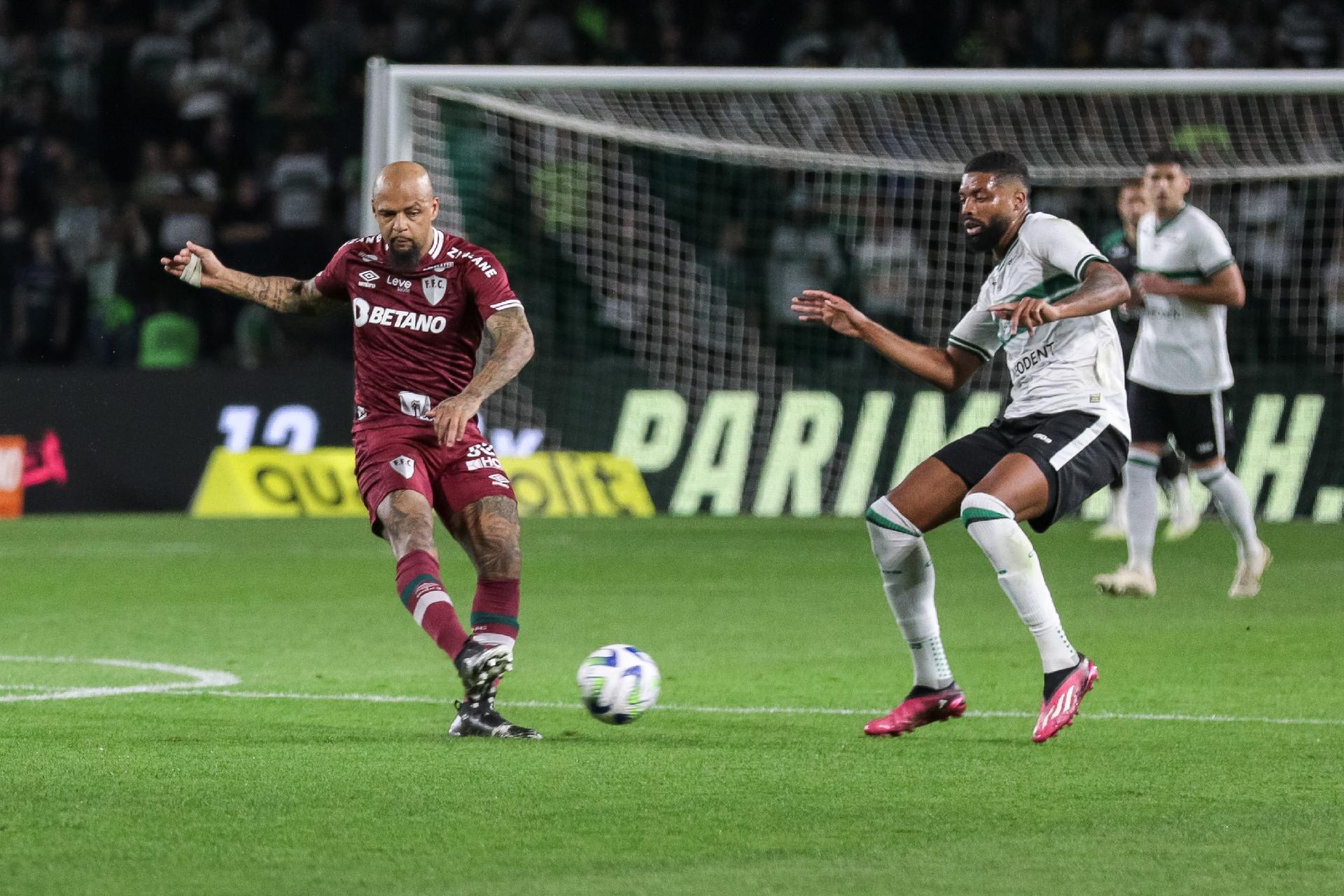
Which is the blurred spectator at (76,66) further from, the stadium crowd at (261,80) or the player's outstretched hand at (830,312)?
the player's outstretched hand at (830,312)

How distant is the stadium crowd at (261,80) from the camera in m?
20.0

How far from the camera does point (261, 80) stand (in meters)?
21.9

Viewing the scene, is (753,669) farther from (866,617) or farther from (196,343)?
(196,343)

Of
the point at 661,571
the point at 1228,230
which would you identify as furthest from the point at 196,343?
the point at 1228,230

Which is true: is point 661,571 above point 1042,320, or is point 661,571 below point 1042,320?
below

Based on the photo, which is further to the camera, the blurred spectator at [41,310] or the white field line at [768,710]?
the blurred spectator at [41,310]

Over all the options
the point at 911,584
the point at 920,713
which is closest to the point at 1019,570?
the point at 911,584

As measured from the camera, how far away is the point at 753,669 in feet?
29.8

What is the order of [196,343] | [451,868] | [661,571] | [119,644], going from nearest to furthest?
1. [451,868]
2. [119,644]
3. [661,571]
4. [196,343]

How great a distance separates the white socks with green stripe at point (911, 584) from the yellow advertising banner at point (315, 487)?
10303mm

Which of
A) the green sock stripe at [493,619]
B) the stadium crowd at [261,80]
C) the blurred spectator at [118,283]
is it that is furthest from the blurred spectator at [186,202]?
the green sock stripe at [493,619]

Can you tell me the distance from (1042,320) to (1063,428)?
0.50 m

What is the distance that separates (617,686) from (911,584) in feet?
3.79

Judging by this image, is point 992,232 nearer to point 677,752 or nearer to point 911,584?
point 911,584
